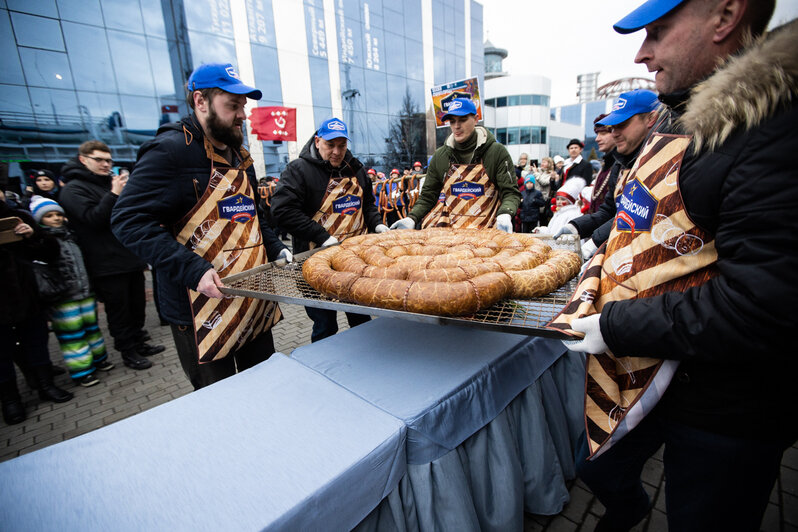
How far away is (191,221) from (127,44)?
19.3 meters

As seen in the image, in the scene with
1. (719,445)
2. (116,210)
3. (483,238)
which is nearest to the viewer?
(719,445)

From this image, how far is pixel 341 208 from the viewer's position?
387 centimetres

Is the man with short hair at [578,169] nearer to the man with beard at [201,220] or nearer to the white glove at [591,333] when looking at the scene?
the man with beard at [201,220]

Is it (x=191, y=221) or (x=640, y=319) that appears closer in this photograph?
(x=640, y=319)

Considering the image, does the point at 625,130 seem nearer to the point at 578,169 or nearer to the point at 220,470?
the point at 220,470

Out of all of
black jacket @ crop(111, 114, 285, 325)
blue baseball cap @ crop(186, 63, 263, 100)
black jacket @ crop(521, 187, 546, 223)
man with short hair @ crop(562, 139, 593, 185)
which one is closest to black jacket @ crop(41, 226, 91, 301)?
black jacket @ crop(111, 114, 285, 325)

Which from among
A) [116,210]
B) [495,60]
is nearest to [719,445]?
[116,210]

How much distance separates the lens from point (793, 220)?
35.2 inches

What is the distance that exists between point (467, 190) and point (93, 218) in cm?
451

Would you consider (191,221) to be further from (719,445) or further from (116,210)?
(719,445)

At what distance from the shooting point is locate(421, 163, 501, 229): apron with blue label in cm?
417

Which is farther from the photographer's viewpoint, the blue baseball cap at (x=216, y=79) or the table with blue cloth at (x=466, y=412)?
the blue baseball cap at (x=216, y=79)

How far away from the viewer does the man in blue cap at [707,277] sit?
941mm

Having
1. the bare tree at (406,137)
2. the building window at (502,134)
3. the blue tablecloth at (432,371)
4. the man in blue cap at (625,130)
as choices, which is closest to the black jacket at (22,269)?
the blue tablecloth at (432,371)
